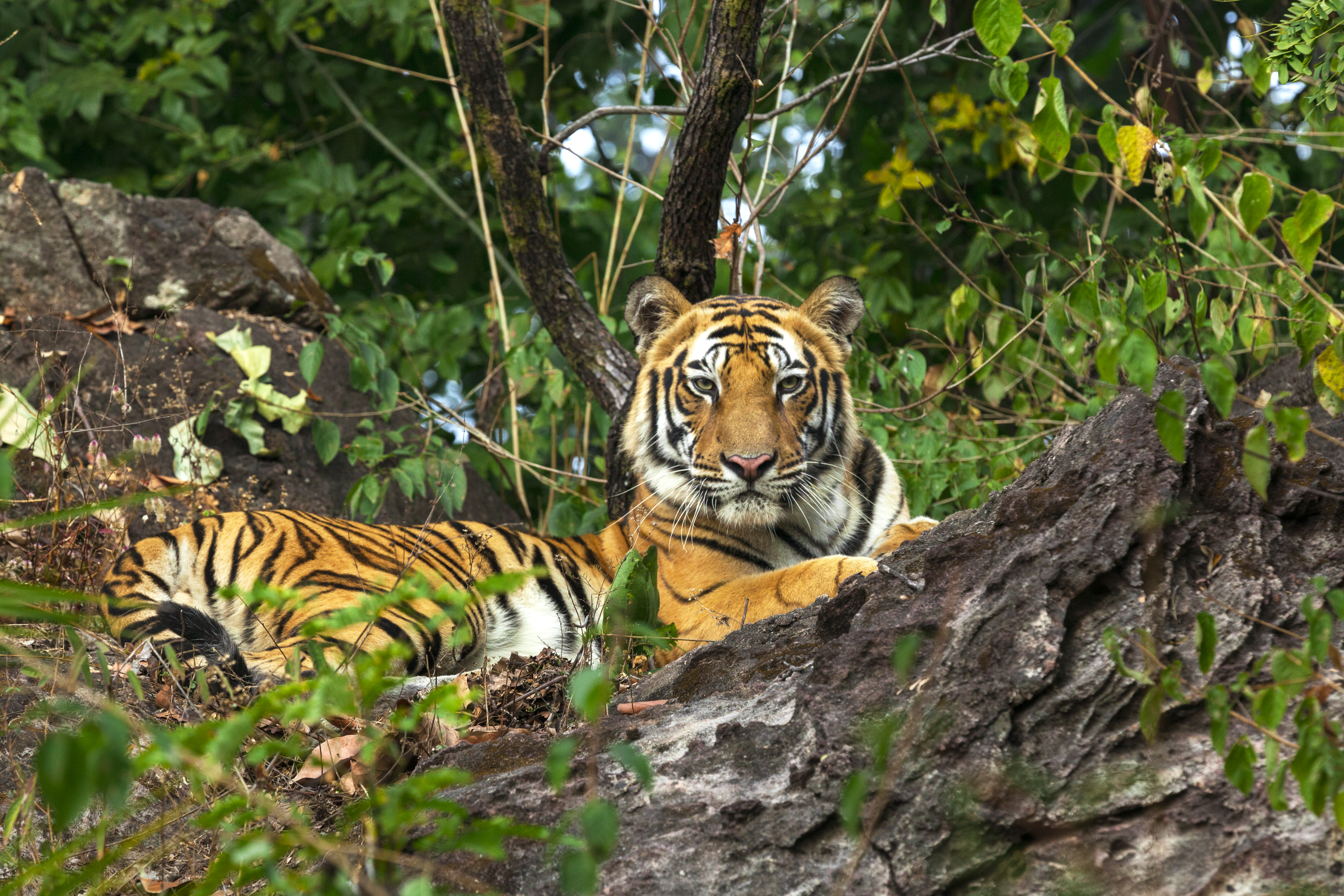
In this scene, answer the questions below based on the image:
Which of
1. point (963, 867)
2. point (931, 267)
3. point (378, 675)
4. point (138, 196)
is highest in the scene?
point (138, 196)

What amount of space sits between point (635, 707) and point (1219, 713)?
4.13ft

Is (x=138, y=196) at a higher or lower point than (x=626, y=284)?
higher

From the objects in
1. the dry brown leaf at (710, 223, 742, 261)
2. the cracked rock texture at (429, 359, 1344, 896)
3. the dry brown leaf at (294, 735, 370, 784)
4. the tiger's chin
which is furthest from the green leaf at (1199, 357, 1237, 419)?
the dry brown leaf at (710, 223, 742, 261)

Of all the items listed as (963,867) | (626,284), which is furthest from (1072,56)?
(963,867)

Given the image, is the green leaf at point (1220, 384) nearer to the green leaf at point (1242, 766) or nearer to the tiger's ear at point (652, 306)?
the green leaf at point (1242, 766)

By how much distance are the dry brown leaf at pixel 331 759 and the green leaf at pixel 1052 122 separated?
6.36ft

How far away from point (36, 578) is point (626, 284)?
398 centimetres

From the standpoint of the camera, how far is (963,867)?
1668mm

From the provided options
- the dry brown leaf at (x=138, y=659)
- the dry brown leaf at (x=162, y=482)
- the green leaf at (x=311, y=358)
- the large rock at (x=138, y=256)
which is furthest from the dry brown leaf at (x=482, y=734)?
the large rock at (x=138, y=256)

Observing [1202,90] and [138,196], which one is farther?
[138,196]

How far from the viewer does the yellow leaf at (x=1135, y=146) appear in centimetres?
250

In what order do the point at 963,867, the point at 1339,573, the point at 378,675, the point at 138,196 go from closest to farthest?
the point at 378,675
the point at 963,867
the point at 1339,573
the point at 138,196

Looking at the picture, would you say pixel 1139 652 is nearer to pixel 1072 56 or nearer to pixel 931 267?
pixel 931 267

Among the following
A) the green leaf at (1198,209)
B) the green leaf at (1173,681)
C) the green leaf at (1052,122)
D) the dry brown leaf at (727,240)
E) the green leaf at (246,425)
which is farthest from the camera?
the green leaf at (246,425)
